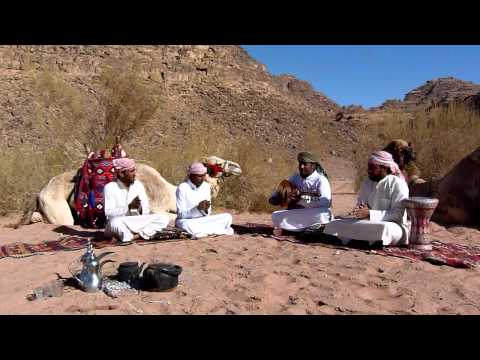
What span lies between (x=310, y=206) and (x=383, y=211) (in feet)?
3.34

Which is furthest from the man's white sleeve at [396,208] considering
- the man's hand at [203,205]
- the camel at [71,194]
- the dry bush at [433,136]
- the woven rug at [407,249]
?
the dry bush at [433,136]

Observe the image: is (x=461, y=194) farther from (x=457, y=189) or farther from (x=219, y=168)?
(x=219, y=168)

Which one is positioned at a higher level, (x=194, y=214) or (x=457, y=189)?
(x=457, y=189)

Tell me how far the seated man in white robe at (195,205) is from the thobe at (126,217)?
251 millimetres

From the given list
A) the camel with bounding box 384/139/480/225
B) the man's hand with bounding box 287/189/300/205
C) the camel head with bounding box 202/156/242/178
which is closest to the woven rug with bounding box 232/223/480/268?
the man's hand with bounding box 287/189/300/205

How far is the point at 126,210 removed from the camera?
5551 millimetres

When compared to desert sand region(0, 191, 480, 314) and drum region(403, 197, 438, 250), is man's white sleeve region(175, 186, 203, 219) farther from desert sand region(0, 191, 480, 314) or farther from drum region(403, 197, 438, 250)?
drum region(403, 197, 438, 250)

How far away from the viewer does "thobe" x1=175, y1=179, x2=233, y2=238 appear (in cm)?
566

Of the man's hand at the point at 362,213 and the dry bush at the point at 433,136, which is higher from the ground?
the dry bush at the point at 433,136

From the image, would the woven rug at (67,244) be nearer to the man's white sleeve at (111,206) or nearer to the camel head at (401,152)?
the man's white sleeve at (111,206)

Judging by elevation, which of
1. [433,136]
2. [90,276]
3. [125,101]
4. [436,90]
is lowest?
[90,276]

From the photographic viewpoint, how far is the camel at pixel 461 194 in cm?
694

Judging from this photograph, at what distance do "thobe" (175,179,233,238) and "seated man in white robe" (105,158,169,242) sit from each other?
0.26m

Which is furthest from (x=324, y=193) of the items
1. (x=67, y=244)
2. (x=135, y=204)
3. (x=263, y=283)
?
(x=67, y=244)
